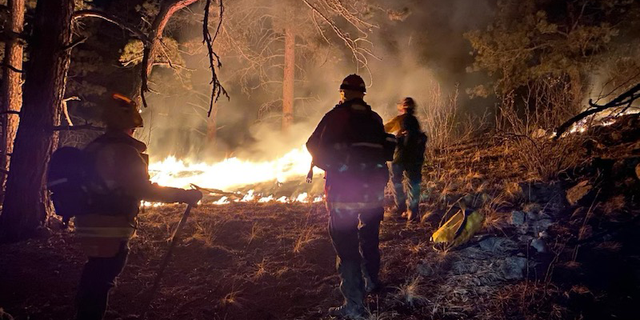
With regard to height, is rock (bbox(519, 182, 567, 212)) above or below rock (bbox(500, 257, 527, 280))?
above

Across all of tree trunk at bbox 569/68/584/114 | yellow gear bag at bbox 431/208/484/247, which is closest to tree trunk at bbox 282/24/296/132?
tree trunk at bbox 569/68/584/114

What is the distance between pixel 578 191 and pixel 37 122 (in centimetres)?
728

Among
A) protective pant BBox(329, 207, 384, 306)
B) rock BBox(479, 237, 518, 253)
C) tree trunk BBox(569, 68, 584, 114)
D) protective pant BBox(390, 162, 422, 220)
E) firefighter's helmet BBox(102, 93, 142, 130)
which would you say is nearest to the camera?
firefighter's helmet BBox(102, 93, 142, 130)

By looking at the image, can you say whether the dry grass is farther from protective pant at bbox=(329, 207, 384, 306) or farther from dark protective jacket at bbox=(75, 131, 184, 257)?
dark protective jacket at bbox=(75, 131, 184, 257)

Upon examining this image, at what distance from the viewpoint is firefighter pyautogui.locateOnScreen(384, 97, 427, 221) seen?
5774 mm

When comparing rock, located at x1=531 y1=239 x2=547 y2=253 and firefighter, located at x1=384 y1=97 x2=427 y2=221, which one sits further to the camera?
firefighter, located at x1=384 y1=97 x2=427 y2=221

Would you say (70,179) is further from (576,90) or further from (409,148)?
(576,90)

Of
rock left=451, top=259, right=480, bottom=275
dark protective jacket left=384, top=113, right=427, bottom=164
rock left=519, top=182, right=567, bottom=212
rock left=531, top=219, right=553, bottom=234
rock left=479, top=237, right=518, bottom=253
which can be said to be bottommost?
rock left=451, top=259, right=480, bottom=275

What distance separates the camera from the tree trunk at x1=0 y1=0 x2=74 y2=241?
5.24 meters

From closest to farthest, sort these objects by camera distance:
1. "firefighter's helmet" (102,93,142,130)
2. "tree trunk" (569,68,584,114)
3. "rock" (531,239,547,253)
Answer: "firefighter's helmet" (102,93,142,130), "rock" (531,239,547,253), "tree trunk" (569,68,584,114)

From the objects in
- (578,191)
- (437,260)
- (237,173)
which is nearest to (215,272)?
(437,260)

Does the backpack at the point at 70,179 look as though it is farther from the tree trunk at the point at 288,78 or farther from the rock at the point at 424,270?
the tree trunk at the point at 288,78

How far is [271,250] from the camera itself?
533cm

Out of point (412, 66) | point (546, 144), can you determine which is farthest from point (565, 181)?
point (412, 66)
